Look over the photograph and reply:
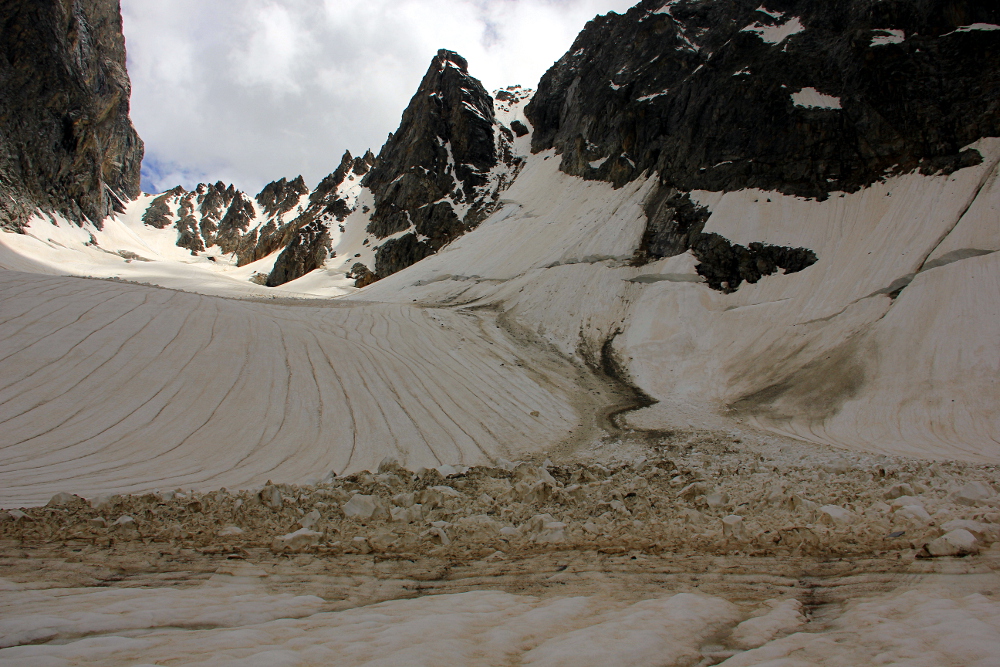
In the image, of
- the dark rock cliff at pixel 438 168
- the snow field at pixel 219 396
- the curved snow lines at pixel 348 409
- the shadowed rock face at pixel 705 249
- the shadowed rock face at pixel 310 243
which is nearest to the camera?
the snow field at pixel 219 396

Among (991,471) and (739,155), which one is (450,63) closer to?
(739,155)

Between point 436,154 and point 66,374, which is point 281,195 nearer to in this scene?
point 436,154

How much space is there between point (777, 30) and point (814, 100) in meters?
5.62

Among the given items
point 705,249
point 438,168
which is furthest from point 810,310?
point 438,168

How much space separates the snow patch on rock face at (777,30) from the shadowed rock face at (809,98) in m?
0.09

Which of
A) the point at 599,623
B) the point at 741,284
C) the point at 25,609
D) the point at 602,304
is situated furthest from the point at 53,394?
the point at 741,284

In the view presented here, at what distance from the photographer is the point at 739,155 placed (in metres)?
20.2

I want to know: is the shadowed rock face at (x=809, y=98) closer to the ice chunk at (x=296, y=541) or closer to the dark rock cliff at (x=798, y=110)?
the dark rock cliff at (x=798, y=110)

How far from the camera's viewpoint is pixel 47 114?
3772 cm

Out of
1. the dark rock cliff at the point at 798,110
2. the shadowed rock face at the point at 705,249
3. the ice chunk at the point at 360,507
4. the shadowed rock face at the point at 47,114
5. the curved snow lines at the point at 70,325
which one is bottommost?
the ice chunk at the point at 360,507

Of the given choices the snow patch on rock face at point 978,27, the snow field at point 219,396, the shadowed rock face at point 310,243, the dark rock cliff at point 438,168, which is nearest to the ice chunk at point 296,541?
the snow field at point 219,396

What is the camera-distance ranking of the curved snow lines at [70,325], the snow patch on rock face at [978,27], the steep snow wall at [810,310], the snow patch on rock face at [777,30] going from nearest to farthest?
1. the curved snow lines at [70,325]
2. the steep snow wall at [810,310]
3. the snow patch on rock face at [978,27]
4. the snow patch on rock face at [777,30]

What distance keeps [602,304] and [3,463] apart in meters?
15.1

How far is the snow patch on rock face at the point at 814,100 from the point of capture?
63.5 feet
